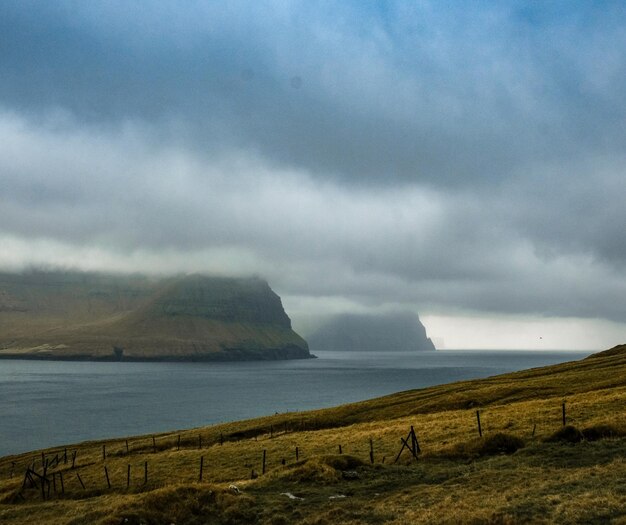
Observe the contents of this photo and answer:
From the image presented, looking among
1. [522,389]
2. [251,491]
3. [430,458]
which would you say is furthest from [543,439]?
[522,389]

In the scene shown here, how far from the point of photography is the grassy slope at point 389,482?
24.8 meters

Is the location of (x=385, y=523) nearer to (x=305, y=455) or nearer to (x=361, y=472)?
(x=361, y=472)

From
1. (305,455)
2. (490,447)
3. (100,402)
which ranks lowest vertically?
(100,402)

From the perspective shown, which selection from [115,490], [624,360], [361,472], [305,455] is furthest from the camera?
[624,360]

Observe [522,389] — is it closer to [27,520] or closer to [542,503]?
[542,503]

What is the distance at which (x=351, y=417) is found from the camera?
84.6 m

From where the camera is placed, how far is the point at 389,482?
32031 mm

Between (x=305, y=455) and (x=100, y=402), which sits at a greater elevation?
(x=305, y=455)

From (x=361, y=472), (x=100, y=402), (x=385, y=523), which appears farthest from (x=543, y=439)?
(x=100, y=402)

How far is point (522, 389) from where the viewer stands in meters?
80.8

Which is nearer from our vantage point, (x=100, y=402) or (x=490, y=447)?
(x=490, y=447)

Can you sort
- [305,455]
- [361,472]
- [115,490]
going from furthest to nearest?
[305,455], [115,490], [361,472]

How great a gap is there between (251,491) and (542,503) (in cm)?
1724

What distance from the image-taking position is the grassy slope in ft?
81.3
